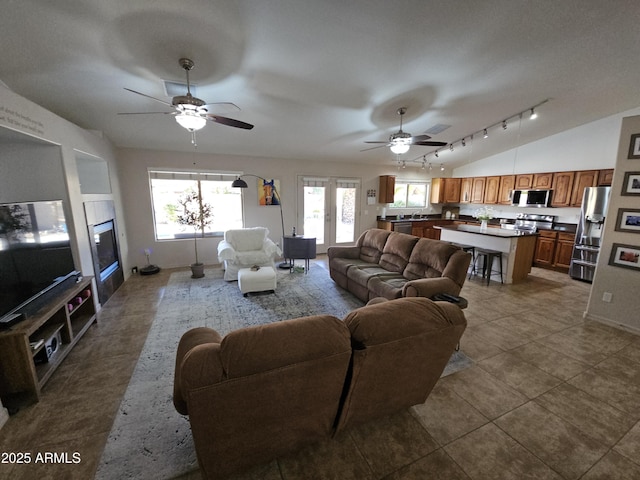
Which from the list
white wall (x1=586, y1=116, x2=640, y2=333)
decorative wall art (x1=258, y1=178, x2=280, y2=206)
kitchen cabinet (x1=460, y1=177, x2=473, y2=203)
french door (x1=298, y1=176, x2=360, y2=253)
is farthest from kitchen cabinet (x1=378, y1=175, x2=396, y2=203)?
white wall (x1=586, y1=116, x2=640, y2=333)

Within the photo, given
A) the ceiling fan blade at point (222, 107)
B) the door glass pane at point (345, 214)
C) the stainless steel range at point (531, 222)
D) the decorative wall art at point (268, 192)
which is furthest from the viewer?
the door glass pane at point (345, 214)

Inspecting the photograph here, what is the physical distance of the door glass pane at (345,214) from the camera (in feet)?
22.4

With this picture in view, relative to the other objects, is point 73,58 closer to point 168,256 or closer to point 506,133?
point 168,256

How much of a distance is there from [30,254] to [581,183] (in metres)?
8.39

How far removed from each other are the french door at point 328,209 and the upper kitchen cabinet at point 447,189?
2.72 metres

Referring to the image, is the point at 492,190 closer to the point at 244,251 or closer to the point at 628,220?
the point at 628,220

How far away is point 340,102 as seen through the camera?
11.5 ft

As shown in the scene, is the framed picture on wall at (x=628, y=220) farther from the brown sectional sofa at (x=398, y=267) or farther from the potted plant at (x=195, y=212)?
the potted plant at (x=195, y=212)

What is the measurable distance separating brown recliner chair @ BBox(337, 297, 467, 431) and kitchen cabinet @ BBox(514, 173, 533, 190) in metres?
6.22

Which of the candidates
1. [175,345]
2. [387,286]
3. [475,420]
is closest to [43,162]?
[175,345]

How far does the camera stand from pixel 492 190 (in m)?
6.66

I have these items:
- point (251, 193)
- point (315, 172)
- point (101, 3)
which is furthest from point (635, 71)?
point (251, 193)

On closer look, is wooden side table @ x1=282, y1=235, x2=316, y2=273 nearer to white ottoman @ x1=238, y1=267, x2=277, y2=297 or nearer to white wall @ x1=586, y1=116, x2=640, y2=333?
white ottoman @ x1=238, y1=267, x2=277, y2=297

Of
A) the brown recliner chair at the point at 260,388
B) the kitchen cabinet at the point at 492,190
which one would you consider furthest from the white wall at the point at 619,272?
the brown recliner chair at the point at 260,388
